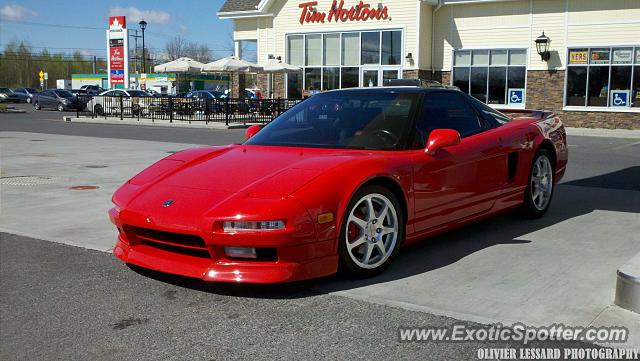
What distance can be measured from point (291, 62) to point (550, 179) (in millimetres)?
24398

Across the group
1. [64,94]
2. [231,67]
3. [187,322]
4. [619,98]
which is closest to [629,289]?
[187,322]

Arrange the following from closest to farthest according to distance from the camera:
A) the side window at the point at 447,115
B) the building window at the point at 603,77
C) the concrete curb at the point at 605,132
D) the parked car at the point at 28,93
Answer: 1. the side window at the point at 447,115
2. the concrete curb at the point at 605,132
3. the building window at the point at 603,77
4. the parked car at the point at 28,93

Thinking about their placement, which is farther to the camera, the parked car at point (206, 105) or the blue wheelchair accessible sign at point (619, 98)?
the parked car at point (206, 105)

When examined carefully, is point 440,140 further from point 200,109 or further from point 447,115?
point 200,109

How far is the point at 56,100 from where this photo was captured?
42500 mm

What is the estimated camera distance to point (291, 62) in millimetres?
30406

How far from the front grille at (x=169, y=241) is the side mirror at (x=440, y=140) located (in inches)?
78.2

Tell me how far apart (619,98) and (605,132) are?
214 cm

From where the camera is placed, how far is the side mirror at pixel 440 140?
16.5 ft

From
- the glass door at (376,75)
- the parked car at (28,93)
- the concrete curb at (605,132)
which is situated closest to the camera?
the concrete curb at (605,132)

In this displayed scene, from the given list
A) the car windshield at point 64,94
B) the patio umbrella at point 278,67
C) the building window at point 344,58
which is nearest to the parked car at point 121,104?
the patio umbrella at point 278,67

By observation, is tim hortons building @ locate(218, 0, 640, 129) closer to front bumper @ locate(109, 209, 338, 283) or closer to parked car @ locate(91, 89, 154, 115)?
parked car @ locate(91, 89, 154, 115)

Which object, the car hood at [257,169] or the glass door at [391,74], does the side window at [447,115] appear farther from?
the glass door at [391,74]

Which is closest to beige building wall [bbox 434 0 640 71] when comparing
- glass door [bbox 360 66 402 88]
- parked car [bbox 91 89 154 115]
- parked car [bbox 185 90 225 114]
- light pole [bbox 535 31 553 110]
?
light pole [bbox 535 31 553 110]
